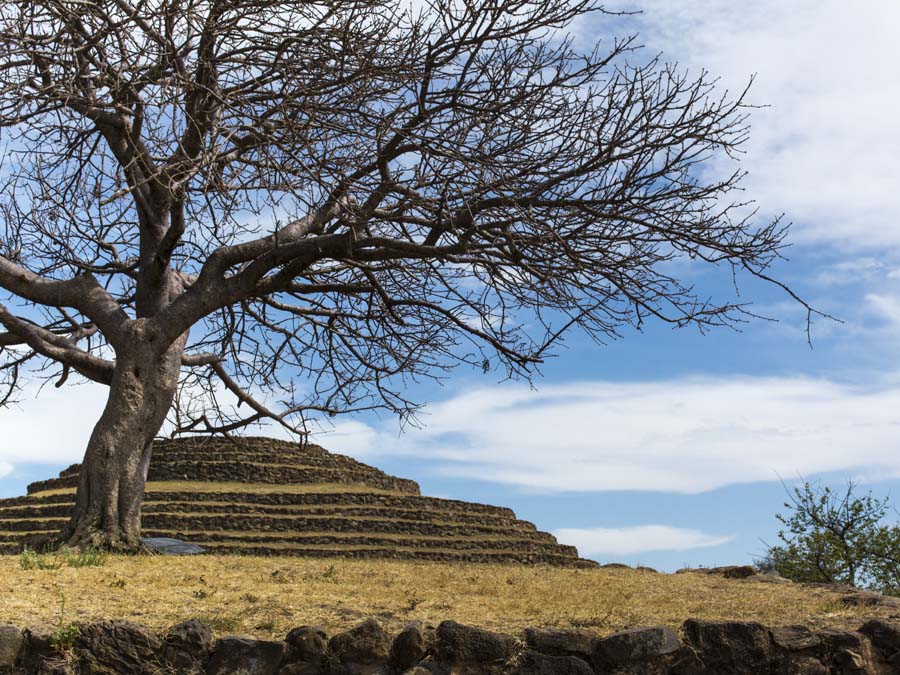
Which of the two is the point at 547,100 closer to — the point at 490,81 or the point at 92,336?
the point at 490,81

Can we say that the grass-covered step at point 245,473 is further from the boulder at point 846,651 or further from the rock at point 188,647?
the boulder at point 846,651

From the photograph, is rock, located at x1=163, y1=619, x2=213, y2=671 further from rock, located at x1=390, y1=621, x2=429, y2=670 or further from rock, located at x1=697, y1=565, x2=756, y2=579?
rock, located at x1=697, y1=565, x2=756, y2=579

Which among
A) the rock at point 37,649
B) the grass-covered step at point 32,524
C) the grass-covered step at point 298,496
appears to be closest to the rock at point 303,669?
the rock at point 37,649

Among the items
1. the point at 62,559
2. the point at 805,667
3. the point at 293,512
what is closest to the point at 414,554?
the point at 293,512

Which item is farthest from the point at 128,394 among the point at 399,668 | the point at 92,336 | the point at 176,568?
the point at 399,668

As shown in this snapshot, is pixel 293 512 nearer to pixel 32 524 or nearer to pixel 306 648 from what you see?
pixel 32 524

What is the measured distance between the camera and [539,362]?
13.4 meters

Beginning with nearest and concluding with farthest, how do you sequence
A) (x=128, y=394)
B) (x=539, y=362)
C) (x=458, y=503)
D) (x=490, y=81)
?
(x=490, y=81)
(x=128, y=394)
(x=539, y=362)
(x=458, y=503)

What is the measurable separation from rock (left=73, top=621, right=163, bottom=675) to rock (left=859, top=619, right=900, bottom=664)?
20.1ft

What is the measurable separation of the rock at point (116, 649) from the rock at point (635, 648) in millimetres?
3470

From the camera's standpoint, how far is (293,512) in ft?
78.3

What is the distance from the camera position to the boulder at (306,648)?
7047 millimetres

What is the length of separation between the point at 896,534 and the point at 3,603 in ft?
69.0

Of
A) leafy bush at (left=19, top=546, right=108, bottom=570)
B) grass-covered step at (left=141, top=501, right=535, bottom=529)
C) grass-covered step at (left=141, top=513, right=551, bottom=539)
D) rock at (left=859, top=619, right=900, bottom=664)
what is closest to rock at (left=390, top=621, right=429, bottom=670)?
rock at (left=859, top=619, right=900, bottom=664)
